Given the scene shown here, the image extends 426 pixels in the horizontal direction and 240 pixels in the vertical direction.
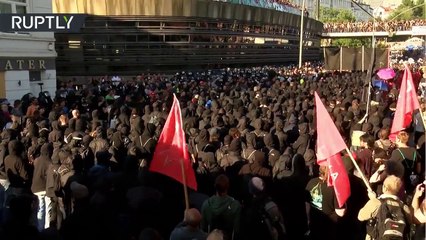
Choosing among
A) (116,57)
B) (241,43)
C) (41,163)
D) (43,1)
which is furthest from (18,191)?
(241,43)

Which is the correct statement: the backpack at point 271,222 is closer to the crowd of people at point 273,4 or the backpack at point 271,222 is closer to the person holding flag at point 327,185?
the person holding flag at point 327,185

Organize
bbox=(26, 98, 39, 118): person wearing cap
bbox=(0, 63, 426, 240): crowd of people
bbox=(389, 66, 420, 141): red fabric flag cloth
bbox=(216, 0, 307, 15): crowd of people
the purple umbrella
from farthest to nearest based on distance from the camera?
bbox=(216, 0, 307, 15): crowd of people < the purple umbrella < bbox=(26, 98, 39, 118): person wearing cap < bbox=(389, 66, 420, 141): red fabric flag cloth < bbox=(0, 63, 426, 240): crowd of people

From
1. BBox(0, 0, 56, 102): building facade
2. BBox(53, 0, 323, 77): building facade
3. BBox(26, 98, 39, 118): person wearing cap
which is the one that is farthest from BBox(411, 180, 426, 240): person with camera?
BBox(53, 0, 323, 77): building facade

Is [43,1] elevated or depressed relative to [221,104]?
elevated

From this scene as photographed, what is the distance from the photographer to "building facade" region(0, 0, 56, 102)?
2130 cm

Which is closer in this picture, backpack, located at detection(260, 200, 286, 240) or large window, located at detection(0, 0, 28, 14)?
backpack, located at detection(260, 200, 286, 240)

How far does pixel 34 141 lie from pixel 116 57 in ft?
94.4

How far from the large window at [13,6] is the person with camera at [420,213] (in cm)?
1890

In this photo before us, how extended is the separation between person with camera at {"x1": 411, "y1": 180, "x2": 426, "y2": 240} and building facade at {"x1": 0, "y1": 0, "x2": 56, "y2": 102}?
706 inches

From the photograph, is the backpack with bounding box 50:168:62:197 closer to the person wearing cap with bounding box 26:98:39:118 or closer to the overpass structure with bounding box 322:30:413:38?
the person wearing cap with bounding box 26:98:39:118

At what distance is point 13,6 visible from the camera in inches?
873

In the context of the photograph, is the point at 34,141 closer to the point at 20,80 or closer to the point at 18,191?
the point at 18,191

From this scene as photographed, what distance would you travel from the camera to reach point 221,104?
52.9ft

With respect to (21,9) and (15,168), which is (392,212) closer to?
(15,168)
